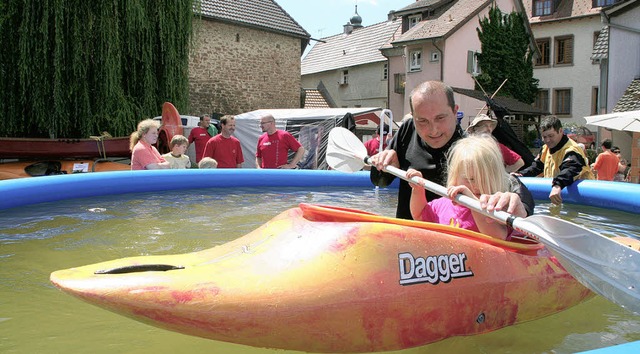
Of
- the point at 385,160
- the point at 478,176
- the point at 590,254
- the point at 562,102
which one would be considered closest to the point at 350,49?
the point at 562,102

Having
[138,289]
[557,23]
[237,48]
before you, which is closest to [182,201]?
[138,289]

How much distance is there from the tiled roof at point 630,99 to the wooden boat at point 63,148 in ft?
48.2

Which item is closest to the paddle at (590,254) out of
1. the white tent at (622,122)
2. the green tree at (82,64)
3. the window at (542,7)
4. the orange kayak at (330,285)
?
the orange kayak at (330,285)

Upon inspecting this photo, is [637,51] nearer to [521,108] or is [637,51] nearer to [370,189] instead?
[521,108]

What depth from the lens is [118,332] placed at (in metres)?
2.67

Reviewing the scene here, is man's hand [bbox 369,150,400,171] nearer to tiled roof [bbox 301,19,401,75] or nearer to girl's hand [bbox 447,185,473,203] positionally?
girl's hand [bbox 447,185,473,203]

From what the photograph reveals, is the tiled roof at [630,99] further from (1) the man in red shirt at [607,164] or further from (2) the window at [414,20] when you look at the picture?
(2) the window at [414,20]

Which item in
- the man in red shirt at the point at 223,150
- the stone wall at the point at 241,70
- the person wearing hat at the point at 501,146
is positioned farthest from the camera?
the stone wall at the point at 241,70

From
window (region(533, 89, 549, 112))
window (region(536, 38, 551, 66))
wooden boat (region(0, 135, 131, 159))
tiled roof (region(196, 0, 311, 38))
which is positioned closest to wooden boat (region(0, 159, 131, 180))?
wooden boat (region(0, 135, 131, 159))

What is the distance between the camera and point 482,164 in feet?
8.91

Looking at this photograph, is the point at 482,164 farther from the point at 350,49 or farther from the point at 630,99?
the point at 350,49

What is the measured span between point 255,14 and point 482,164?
22541 millimetres

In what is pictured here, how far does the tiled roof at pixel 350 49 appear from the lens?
3372 cm

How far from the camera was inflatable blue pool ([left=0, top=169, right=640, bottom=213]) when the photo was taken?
5.73 m
